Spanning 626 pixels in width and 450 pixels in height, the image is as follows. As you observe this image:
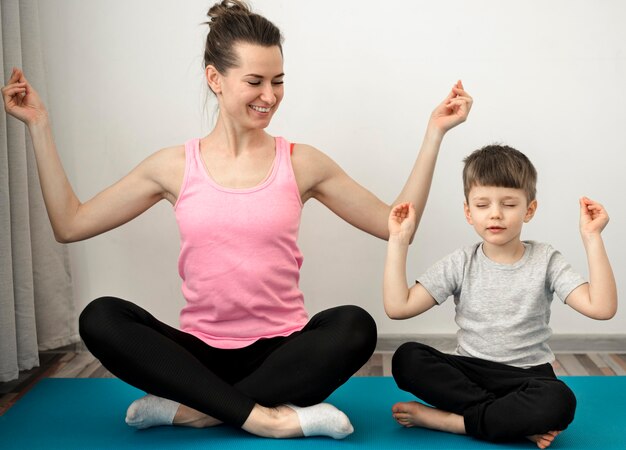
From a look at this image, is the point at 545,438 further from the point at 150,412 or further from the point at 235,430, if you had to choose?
the point at 150,412

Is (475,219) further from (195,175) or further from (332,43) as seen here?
(332,43)

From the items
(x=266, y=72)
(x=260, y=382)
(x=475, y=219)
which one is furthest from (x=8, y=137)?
(x=475, y=219)

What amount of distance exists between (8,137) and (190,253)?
2.43 feet

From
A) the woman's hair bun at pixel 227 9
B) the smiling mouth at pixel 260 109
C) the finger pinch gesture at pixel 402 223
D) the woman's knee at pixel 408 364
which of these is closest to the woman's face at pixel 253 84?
the smiling mouth at pixel 260 109

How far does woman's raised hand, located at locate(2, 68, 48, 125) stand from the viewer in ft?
6.95

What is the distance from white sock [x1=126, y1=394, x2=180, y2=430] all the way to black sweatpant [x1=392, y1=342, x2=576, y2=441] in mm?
513

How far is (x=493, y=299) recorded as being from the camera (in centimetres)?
200

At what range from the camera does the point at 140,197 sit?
2197 millimetres

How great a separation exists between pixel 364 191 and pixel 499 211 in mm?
402

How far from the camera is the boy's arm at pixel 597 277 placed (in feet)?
6.20

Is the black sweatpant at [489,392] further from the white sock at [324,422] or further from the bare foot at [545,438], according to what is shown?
the white sock at [324,422]

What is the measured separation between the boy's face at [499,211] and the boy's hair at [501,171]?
1 centimetres

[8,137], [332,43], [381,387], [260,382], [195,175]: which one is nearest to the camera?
[260,382]

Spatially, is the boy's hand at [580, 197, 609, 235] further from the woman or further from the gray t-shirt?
the woman
